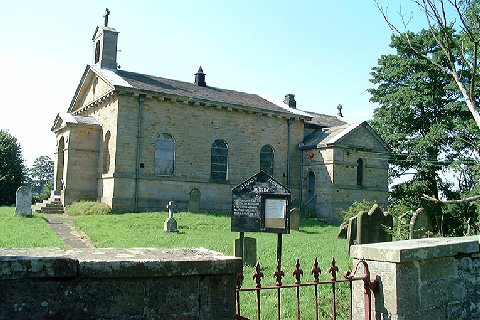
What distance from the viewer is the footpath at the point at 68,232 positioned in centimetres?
1477

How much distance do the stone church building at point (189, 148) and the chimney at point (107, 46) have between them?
62 millimetres

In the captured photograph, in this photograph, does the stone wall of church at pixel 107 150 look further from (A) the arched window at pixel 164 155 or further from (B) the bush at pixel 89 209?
(A) the arched window at pixel 164 155

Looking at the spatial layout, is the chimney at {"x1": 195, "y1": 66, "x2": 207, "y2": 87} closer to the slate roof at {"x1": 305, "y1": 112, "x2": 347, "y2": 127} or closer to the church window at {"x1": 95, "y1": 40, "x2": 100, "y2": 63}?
the church window at {"x1": 95, "y1": 40, "x2": 100, "y2": 63}

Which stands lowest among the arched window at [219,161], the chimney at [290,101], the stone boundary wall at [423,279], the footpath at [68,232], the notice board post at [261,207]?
the footpath at [68,232]

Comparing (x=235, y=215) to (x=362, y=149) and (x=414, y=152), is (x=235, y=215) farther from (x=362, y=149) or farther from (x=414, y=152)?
(x=414, y=152)

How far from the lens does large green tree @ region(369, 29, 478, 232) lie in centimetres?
2933

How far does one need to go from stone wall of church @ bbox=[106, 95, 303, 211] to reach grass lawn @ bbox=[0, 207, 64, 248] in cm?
498

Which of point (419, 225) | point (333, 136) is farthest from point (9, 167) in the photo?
point (419, 225)

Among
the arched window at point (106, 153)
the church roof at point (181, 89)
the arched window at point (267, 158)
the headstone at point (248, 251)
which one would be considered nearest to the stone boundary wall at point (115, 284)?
the headstone at point (248, 251)

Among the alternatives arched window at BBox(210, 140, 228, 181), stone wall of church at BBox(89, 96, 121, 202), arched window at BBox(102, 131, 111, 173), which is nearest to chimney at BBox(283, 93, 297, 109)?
arched window at BBox(210, 140, 228, 181)

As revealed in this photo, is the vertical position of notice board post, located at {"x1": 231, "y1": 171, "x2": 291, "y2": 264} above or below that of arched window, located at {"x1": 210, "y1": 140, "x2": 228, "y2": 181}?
below

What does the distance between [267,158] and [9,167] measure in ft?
67.7

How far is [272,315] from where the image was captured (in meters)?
6.28

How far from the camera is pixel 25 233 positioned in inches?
595
